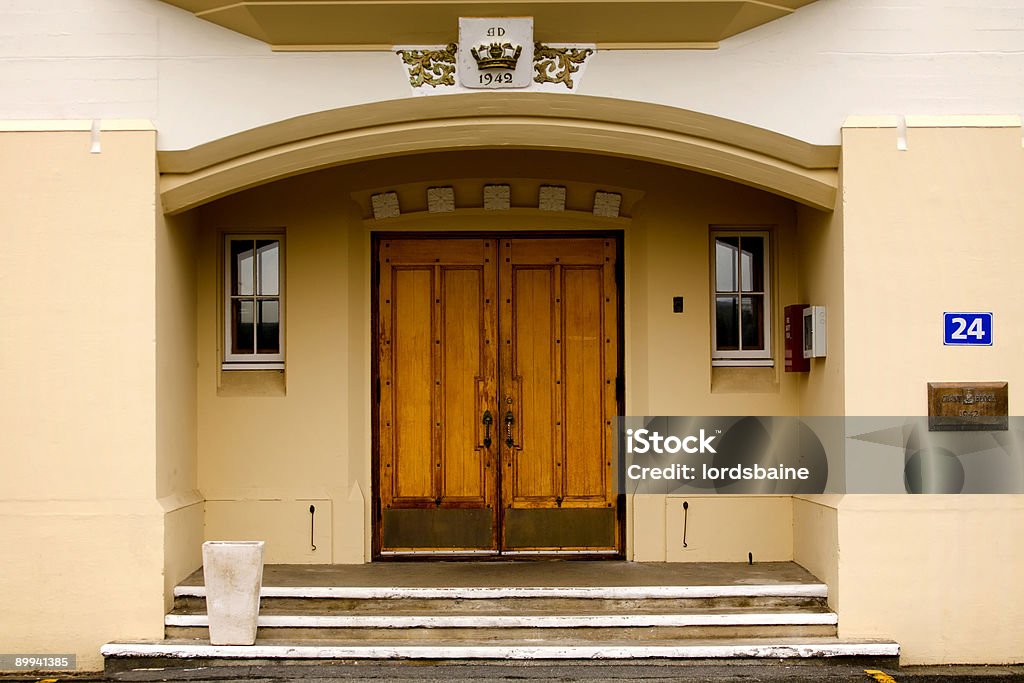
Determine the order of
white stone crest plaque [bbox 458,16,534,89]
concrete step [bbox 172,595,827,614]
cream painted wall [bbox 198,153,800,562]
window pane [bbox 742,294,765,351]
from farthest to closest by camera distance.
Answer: window pane [bbox 742,294,765,351]
cream painted wall [bbox 198,153,800,562]
concrete step [bbox 172,595,827,614]
white stone crest plaque [bbox 458,16,534,89]

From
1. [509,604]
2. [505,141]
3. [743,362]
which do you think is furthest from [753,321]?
[509,604]

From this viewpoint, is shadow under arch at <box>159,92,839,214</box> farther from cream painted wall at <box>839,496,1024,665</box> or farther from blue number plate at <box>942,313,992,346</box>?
cream painted wall at <box>839,496,1024,665</box>

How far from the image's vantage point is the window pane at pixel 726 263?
9320 millimetres

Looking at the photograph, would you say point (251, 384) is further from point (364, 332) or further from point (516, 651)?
point (516, 651)

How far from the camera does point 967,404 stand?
304 inches

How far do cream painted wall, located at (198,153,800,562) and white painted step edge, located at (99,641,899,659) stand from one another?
163 cm

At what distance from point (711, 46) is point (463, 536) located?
457 centimetres

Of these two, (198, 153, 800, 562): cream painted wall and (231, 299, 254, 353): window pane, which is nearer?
(198, 153, 800, 562): cream painted wall

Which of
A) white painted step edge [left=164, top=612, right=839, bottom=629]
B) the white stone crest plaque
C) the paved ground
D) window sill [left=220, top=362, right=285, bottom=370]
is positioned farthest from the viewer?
window sill [left=220, top=362, right=285, bottom=370]

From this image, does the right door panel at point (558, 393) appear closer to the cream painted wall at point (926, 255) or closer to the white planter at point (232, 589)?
the cream painted wall at point (926, 255)

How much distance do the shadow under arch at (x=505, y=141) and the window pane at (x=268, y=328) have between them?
142 centimetres

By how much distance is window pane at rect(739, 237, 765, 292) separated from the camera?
367 inches

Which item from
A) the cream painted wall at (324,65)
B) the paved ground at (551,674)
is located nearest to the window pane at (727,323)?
the cream painted wall at (324,65)

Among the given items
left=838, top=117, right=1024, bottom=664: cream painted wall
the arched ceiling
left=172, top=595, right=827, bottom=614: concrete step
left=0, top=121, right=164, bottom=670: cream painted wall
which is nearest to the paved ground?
left=172, top=595, right=827, bottom=614: concrete step
